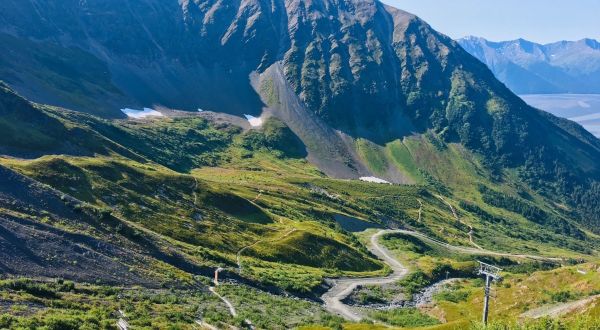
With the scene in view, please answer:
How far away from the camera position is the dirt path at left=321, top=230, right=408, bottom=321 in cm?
9228

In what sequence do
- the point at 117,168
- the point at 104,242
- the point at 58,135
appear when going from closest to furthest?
1. the point at 104,242
2. the point at 117,168
3. the point at 58,135

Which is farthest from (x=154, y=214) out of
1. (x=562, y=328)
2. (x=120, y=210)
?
(x=562, y=328)

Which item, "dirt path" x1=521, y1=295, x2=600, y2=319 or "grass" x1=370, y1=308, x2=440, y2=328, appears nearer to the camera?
"dirt path" x1=521, y1=295, x2=600, y2=319

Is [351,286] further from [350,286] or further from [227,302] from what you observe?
[227,302]

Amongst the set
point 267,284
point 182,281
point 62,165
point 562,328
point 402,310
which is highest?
point 62,165

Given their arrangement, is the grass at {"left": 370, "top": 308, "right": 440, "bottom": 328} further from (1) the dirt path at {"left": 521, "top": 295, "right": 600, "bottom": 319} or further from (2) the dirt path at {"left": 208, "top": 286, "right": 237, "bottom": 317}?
(2) the dirt path at {"left": 208, "top": 286, "right": 237, "bottom": 317}

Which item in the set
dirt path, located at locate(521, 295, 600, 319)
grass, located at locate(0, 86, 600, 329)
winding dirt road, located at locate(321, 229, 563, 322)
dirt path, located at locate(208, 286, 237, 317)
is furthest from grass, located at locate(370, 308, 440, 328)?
dirt path, located at locate(208, 286, 237, 317)

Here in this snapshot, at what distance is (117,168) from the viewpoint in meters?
126

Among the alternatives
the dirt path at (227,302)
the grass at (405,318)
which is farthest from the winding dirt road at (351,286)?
the dirt path at (227,302)

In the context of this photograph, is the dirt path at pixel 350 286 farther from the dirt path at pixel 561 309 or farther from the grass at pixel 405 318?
the dirt path at pixel 561 309

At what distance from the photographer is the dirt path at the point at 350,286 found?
92275 millimetres

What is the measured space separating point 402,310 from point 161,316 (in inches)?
2058

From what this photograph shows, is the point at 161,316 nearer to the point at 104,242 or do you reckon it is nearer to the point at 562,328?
the point at 104,242

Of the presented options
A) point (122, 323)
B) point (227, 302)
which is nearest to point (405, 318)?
point (227, 302)
